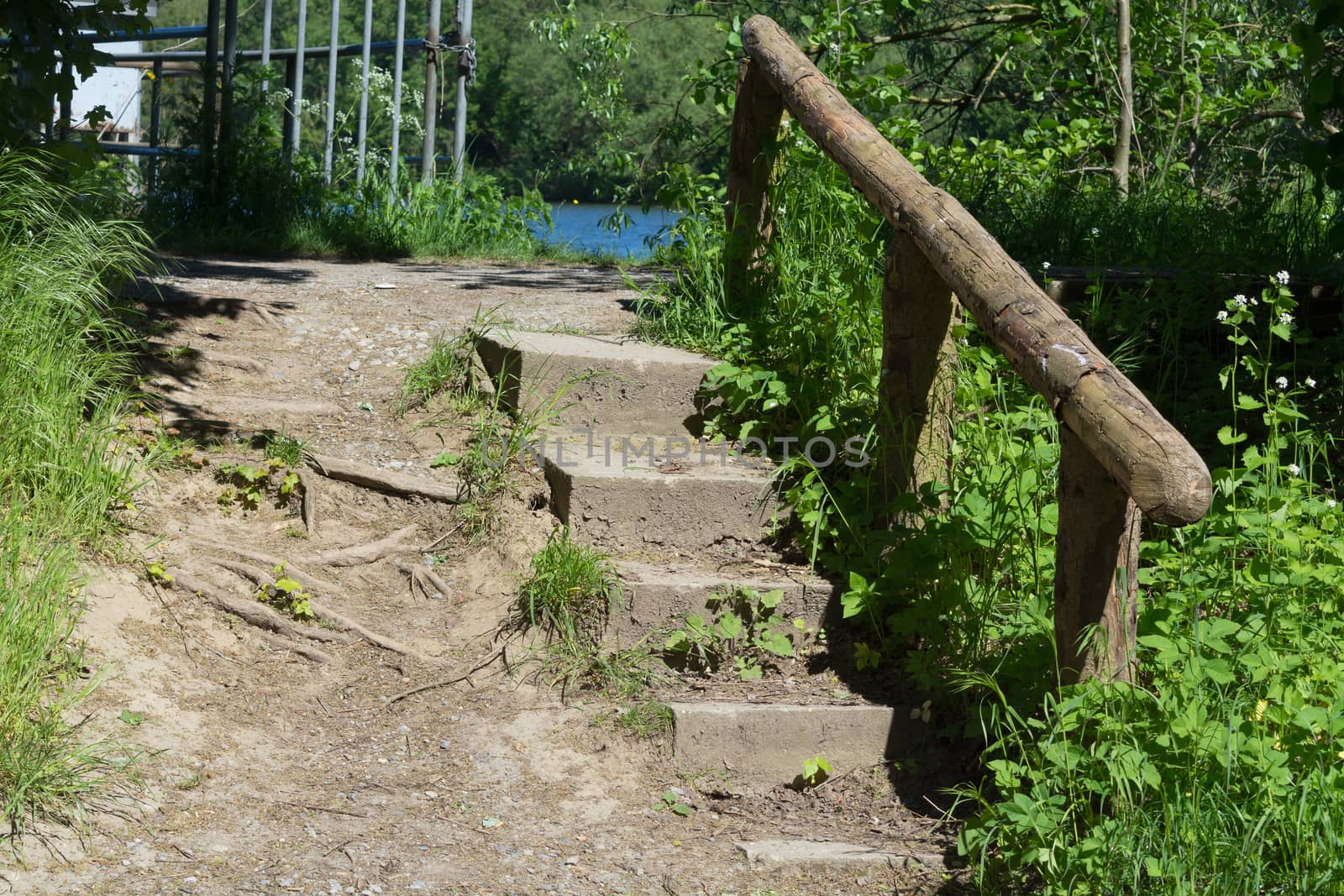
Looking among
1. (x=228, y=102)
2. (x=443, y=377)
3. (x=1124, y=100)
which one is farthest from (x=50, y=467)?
(x=1124, y=100)

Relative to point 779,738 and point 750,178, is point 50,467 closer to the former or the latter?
point 779,738

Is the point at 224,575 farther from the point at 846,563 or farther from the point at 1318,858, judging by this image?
the point at 1318,858

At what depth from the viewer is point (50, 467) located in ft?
11.4

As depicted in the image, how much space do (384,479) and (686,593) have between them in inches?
49.4

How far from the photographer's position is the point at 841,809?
321 cm

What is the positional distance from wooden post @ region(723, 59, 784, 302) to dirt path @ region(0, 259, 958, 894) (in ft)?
4.21

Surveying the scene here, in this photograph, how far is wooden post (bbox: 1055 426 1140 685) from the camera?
8.73 feet

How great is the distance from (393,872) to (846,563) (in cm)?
162

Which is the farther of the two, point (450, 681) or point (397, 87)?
point (397, 87)

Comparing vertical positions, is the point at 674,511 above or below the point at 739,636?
above

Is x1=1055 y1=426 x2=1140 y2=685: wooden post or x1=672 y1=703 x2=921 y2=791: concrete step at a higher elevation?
x1=1055 y1=426 x2=1140 y2=685: wooden post

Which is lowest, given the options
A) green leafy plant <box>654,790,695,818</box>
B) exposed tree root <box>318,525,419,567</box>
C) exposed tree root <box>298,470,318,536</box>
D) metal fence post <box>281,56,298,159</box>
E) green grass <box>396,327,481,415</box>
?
green leafy plant <box>654,790,695,818</box>

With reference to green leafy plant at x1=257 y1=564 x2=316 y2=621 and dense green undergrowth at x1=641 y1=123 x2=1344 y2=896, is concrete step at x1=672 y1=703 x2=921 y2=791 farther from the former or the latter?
green leafy plant at x1=257 y1=564 x2=316 y2=621

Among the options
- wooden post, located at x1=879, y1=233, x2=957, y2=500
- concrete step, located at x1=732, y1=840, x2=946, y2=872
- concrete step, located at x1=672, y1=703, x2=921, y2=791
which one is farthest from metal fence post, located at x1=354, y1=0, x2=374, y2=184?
concrete step, located at x1=732, y1=840, x2=946, y2=872
